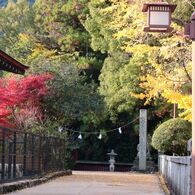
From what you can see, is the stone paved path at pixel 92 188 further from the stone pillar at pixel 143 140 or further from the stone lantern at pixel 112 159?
the stone lantern at pixel 112 159

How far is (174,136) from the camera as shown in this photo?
26469mm

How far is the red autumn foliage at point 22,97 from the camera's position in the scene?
32281 millimetres

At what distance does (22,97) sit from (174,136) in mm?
11212

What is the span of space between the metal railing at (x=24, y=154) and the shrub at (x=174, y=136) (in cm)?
543

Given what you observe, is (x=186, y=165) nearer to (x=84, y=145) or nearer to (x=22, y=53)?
(x=84, y=145)

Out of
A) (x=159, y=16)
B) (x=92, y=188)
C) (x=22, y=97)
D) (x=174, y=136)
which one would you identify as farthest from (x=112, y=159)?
(x=159, y=16)

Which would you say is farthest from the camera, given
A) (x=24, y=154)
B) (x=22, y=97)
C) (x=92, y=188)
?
(x=22, y=97)

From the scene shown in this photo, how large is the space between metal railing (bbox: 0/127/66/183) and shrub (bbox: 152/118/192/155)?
543 centimetres

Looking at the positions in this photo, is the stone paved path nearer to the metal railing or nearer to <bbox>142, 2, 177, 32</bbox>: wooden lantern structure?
the metal railing

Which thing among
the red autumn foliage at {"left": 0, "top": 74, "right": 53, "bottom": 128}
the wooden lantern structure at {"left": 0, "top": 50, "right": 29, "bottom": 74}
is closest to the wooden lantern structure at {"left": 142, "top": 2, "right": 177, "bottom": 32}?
the wooden lantern structure at {"left": 0, "top": 50, "right": 29, "bottom": 74}

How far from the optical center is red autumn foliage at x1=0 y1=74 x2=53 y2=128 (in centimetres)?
3228

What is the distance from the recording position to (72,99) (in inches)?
1462

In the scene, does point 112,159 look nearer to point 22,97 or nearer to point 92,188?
point 22,97

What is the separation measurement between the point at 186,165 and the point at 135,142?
103 ft
